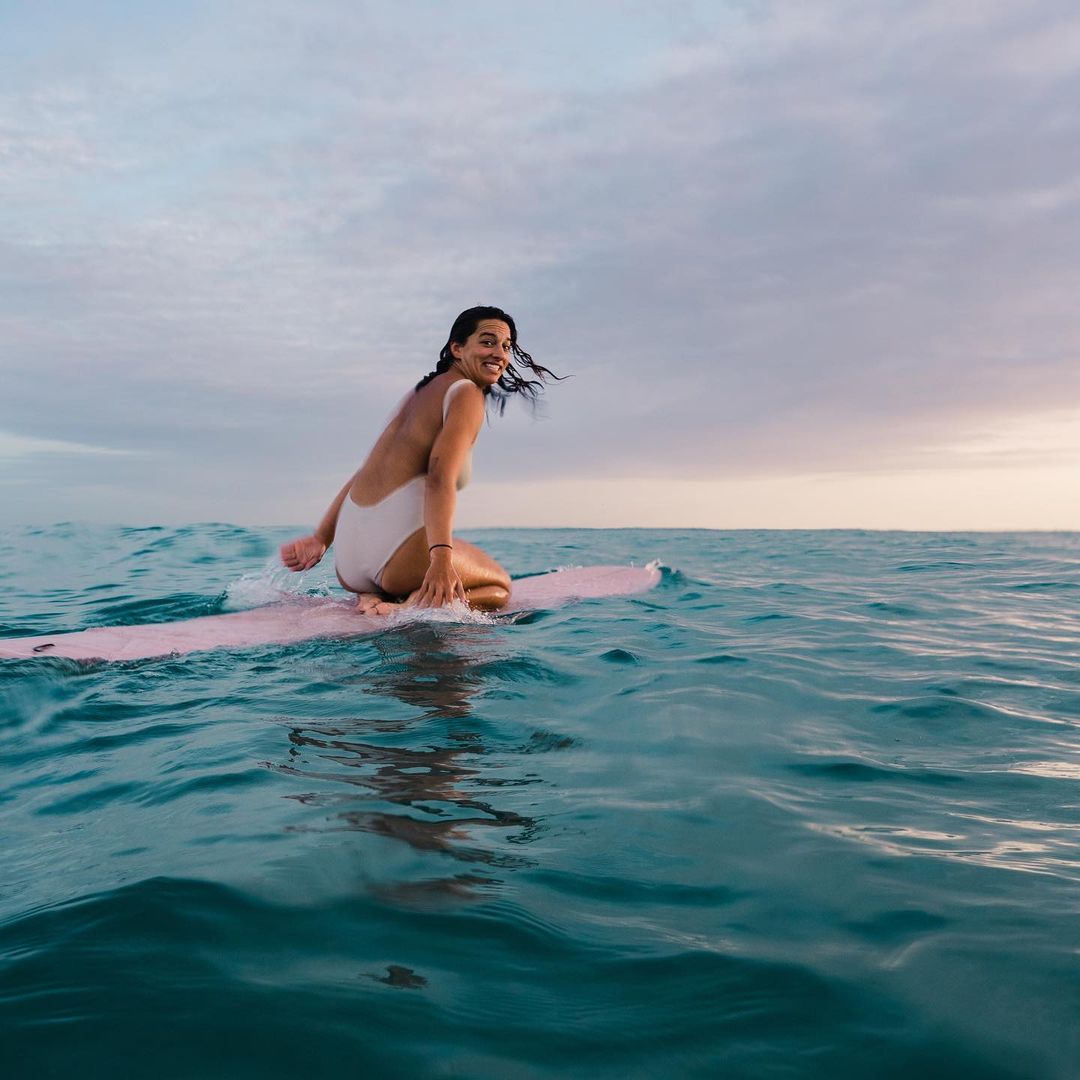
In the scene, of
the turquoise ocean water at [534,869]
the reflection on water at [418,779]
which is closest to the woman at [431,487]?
the turquoise ocean water at [534,869]

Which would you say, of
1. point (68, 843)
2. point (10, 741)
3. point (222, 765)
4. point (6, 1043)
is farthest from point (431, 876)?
point (10, 741)

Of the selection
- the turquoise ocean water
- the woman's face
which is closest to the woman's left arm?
the woman's face

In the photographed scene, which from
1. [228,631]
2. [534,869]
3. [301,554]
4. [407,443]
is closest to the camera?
[534,869]

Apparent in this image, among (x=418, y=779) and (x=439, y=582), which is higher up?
(x=439, y=582)

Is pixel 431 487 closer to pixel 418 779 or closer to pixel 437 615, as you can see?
pixel 437 615

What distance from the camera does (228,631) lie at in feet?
16.0

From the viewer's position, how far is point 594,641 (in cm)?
484

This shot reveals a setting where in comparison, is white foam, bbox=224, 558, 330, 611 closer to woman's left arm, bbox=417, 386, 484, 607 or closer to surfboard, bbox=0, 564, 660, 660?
surfboard, bbox=0, 564, 660, 660

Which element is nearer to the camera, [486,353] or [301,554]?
[486,353]

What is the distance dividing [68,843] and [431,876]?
917mm

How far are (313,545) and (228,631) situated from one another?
4.68 ft

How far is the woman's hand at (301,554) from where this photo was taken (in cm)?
616

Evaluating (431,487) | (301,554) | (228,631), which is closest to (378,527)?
(431,487)

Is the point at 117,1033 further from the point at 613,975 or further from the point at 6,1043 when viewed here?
the point at 613,975
